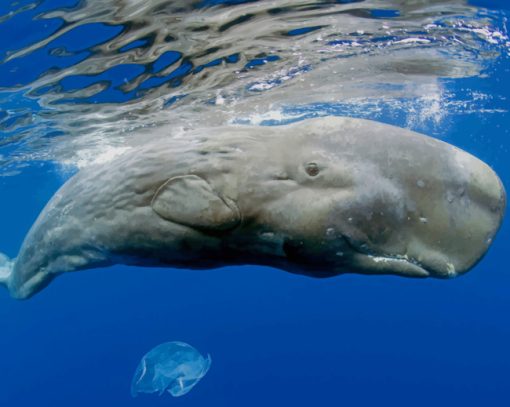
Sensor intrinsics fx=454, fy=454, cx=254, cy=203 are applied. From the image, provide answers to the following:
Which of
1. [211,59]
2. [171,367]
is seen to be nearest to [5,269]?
[211,59]

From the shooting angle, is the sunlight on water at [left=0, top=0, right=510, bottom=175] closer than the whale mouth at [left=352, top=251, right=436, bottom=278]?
No

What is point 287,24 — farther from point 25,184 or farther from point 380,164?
point 25,184

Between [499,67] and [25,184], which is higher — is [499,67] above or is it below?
above

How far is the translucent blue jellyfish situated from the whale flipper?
9.63 metres

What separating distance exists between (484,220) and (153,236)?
250cm

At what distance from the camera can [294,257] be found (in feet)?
11.4

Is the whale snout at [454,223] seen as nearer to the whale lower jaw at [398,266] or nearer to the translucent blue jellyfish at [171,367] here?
the whale lower jaw at [398,266]

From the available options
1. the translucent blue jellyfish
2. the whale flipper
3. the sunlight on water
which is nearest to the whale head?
the whale flipper

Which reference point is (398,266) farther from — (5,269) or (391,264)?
(5,269)

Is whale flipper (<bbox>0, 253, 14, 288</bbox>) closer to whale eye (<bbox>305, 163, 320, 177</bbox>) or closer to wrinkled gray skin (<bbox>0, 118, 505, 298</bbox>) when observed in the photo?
wrinkled gray skin (<bbox>0, 118, 505, 298</bbox>)

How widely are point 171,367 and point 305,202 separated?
15.7m

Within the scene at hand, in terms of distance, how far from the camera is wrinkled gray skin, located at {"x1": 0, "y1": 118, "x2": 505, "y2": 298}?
10.6 feet

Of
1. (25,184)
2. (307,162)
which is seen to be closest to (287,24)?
(307,162)

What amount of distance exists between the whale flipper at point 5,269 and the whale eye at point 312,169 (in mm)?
5287
